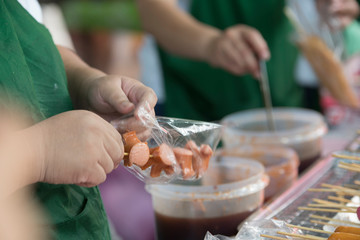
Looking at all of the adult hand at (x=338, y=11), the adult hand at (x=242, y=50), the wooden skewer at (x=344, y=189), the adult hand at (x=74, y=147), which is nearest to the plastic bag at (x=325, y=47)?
the adult hand at (x=338, y=11)

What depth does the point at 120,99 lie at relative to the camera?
0.86 m

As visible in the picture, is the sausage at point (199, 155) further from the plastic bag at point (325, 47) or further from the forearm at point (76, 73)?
the plastic bag at point (325, 47)

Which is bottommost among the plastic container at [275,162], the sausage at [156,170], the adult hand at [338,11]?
the plastic container at [275,162]

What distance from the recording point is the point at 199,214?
104 centimetres

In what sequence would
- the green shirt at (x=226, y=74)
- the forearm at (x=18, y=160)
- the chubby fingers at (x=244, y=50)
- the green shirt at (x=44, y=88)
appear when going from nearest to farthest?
1. the forearm at (x=18, y=160)
2. the green shirt at (x=44, y=88)
3. the chubby fingers at (x=244, y=50)
4. the green shirt at (x=226, y=74)

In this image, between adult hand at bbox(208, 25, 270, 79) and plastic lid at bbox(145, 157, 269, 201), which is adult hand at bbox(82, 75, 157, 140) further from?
adult hand at bbox(208, 25, 270, 79)

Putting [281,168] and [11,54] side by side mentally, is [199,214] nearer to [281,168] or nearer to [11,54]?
[281,168]

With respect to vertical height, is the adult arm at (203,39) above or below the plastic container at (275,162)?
above

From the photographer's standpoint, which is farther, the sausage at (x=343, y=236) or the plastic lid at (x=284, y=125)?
the plastic lid at (x=284, y=125)

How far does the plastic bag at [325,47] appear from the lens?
1.94 meters

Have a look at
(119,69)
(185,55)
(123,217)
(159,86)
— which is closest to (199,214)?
(123,217)

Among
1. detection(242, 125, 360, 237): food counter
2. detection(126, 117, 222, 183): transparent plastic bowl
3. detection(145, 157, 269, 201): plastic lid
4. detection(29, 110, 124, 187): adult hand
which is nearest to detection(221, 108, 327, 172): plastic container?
detection(242, 125, 360, 237): food counter

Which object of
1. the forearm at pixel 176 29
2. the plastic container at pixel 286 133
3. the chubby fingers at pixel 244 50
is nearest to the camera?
the plastic container at pixel 286 133

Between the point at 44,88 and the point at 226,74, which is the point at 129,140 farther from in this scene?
the point at 226,74
